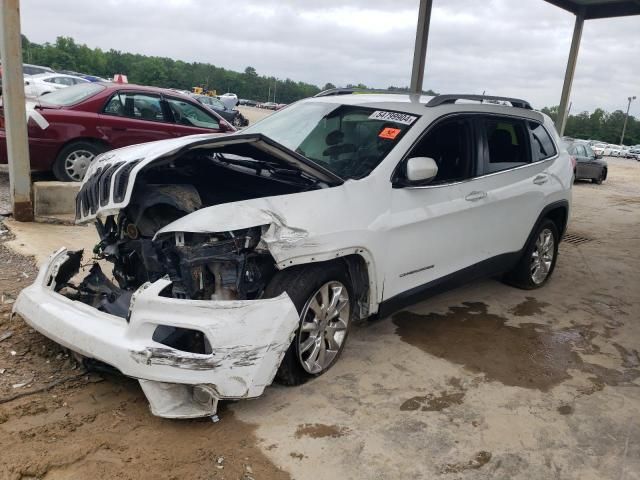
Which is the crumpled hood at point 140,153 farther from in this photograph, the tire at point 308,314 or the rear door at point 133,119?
the rear door at point 133,119

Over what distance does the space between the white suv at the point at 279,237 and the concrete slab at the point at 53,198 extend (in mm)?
3303

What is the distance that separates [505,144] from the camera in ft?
16.2

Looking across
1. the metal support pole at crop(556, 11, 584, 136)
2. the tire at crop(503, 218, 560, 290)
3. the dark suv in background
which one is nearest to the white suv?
the tire at crop(503, 218, 560, 290)

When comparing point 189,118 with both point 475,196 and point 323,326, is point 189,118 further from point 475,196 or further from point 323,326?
point 323,326

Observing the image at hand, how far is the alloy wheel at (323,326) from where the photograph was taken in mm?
3322

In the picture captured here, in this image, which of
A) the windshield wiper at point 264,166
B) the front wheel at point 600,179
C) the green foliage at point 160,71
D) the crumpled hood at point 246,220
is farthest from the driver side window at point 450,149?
the green foliage at point 160,71

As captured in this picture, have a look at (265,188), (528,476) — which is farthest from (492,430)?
(265,188)

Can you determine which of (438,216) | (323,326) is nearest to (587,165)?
(438,216)

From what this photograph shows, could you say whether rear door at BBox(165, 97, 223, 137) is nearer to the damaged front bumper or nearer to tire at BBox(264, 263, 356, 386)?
tire at BBox(264, 263, 356, 386)

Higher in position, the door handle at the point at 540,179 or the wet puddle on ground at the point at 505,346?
the door handle at the point at 540,179

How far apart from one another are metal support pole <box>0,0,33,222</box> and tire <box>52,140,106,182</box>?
125 cm

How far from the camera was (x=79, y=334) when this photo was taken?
2.93m

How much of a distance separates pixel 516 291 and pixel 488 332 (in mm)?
1277

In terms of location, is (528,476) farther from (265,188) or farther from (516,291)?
(516,291)
